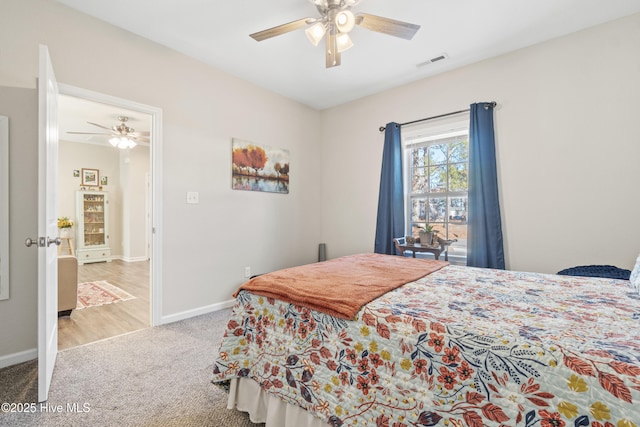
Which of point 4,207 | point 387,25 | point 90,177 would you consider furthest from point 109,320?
point 90,177

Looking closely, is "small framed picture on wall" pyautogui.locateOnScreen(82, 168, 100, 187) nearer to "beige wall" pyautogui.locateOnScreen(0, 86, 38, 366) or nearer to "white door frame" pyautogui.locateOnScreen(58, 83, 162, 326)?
"white door frame" pyautogui.locateOnScreen(58, 83, 162, 326)

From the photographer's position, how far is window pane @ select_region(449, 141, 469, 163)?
333 cm

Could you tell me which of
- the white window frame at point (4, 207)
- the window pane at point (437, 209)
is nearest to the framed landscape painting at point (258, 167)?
the white window frame at point (4, 207)

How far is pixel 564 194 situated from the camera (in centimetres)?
262

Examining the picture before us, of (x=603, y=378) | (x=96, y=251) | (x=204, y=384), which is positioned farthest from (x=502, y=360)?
(x=96, y=251)

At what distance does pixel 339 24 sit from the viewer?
2.07 metres

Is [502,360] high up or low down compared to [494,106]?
down

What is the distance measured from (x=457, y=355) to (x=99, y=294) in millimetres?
4452

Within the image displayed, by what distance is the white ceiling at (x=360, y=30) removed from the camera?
2.27 m

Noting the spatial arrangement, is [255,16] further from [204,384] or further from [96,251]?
[96,251]

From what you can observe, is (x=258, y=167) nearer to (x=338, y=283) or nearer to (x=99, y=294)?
(x=338, y=283)

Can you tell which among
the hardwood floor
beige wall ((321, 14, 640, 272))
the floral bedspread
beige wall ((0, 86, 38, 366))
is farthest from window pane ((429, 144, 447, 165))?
beige wall ((0, 86, 38, 366))

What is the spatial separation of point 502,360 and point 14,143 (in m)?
3.17

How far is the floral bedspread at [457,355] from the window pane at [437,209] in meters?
1.94
